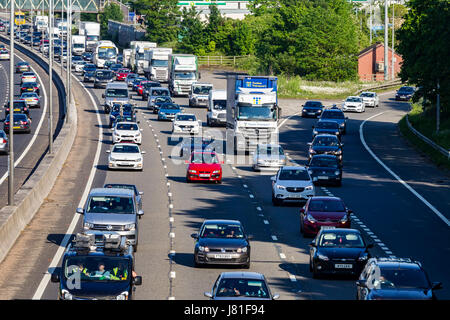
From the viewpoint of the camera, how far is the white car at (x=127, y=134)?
2395 inches

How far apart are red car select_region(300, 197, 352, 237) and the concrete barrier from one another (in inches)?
383

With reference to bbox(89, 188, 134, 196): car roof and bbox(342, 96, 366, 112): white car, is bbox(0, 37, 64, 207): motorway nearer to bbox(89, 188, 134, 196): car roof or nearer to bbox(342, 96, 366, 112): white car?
bbox(89, 188, 134, 196): car roof

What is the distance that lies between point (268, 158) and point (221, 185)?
17.6 ft

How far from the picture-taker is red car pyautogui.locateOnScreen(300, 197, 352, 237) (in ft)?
109

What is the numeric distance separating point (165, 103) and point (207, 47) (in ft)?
230

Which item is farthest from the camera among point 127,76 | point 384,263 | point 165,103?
point 127,76

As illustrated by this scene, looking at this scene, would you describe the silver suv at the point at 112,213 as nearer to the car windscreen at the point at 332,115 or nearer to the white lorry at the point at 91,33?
the car windscreen at the point at 332,115

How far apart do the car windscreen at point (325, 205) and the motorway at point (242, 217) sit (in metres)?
1.36

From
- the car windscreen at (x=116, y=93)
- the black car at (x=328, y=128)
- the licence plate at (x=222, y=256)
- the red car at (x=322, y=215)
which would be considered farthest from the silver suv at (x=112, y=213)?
the car windscreen at (x=116, y=93)

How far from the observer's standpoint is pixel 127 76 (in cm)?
10656

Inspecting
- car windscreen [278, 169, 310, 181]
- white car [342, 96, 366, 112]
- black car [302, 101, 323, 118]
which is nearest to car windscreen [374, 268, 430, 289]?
car windscreen [278, 169, 310, 181]

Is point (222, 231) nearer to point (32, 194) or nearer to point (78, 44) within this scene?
point (32, 194)
